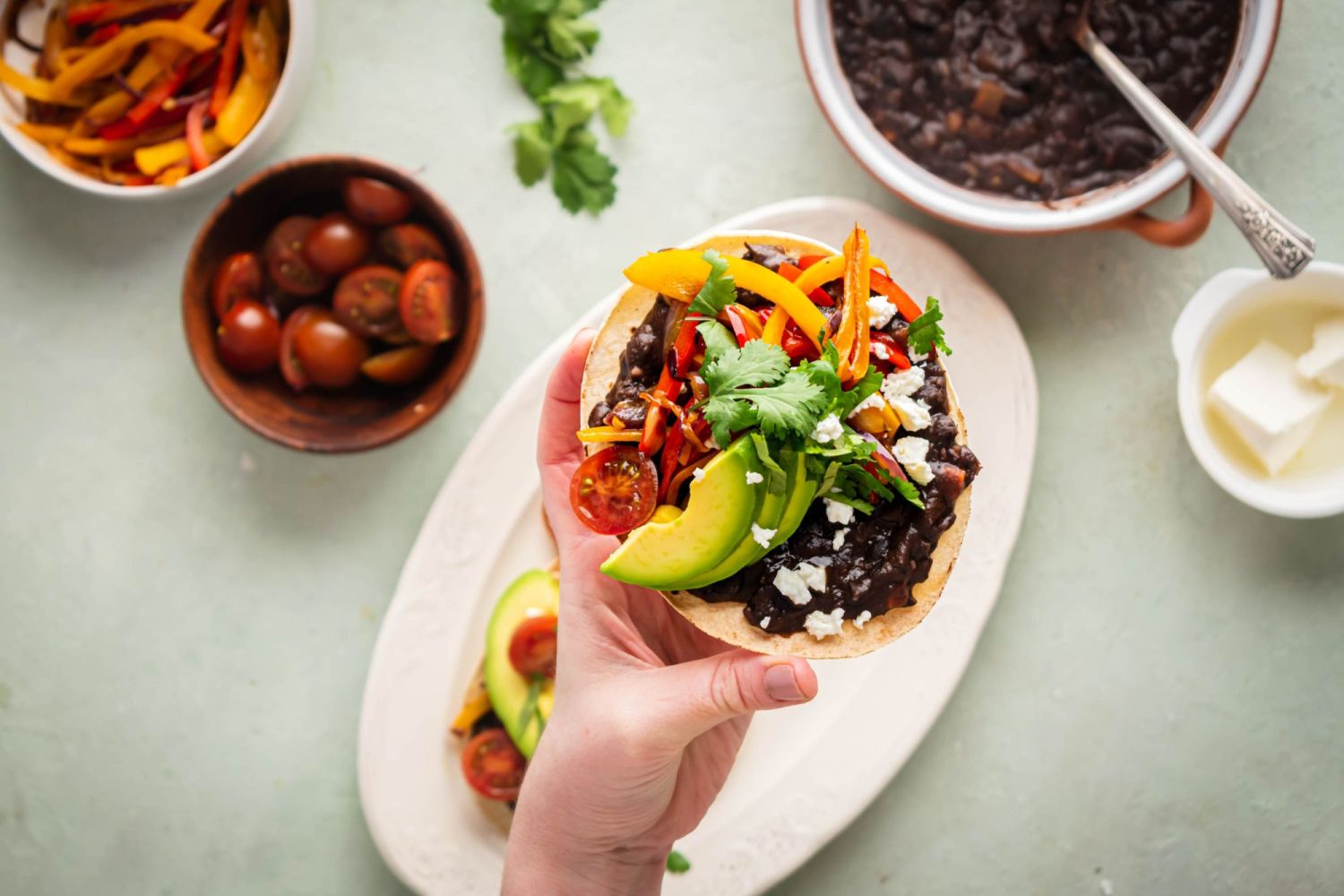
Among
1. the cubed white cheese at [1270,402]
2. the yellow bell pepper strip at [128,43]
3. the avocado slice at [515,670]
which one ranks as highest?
the yellow bell pepper strip at [128,43]

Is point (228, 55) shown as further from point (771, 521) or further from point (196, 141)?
point (771, 521)

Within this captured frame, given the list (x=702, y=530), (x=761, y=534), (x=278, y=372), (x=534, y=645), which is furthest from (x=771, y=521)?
(x=278, y=372)

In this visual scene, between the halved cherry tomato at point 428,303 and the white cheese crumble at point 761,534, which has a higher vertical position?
the white cheese crumble at point 761,534

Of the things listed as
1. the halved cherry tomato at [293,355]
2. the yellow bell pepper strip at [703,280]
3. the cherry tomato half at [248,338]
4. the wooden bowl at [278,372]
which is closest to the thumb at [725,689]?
the yellow bell pepper strip at [703,280]

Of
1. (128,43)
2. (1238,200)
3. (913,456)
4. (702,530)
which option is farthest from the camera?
(128,43)

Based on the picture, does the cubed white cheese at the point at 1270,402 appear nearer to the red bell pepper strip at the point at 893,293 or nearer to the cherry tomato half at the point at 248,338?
the red bell pepper strip at the point at 893,293

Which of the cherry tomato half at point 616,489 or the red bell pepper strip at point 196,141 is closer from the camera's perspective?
the cherry tomato half at point 616,489

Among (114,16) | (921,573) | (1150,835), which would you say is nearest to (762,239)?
(921,573)
